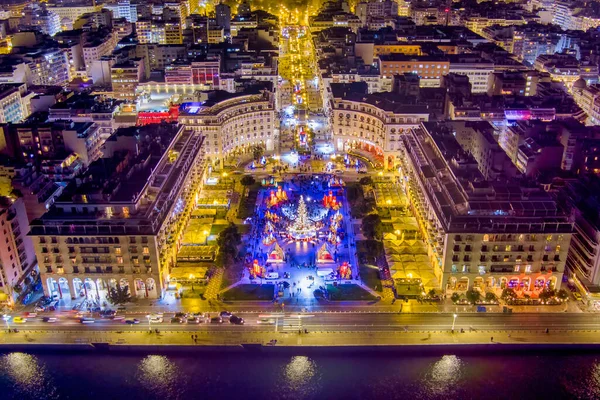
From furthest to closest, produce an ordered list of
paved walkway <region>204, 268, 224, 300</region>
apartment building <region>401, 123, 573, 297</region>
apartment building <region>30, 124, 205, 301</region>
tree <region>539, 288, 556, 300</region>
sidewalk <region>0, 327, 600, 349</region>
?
paved walkway <region>204, 268, 224, 300</region>
tree <region>539, 288, 556, 300</region>
apartment building <region>401, 123, 573, 297</region>
apartment building <region>30, 124, 205, 301</region>
sidewalk <region>0, 327, 600, 349</region>

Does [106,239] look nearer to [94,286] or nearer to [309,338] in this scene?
[94,286]

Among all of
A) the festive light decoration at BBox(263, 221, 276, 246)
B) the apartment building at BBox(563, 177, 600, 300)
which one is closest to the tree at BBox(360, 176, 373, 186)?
the festive light decoration at BBox(263, 221, 276, 246)

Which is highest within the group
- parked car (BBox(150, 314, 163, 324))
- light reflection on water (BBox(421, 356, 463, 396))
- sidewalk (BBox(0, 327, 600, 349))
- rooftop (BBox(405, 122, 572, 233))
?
rooftop (BBox(405, 122, 572, 233))

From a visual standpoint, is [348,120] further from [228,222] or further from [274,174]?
[228,222]

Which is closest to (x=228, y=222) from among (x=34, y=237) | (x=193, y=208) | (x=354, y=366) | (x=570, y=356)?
(x=193, y=208)

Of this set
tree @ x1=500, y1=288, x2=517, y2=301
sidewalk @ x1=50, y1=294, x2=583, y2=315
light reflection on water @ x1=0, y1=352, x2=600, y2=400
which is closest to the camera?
light reflection on water @ x1=0, y1=352, x2=600, y2=400

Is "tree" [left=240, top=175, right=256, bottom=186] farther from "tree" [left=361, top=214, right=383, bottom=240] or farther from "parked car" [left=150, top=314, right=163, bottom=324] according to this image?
"parked car" [left=150, top=314, right=163, bottom=324]

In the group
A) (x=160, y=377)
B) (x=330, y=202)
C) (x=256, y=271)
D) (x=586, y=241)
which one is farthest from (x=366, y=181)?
(x=160, y=377)
